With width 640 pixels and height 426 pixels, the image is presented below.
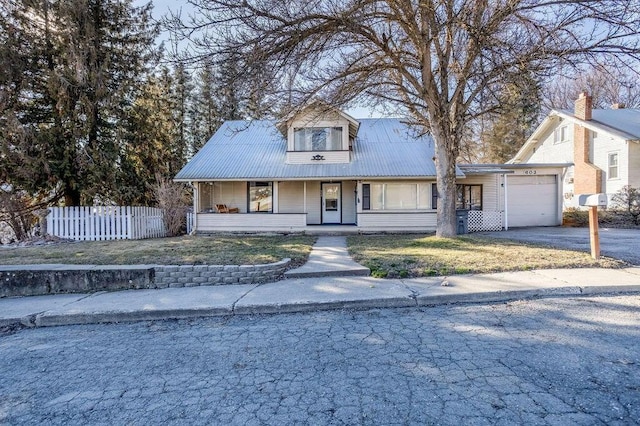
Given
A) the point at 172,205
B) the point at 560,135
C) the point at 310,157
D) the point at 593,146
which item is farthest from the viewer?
the point at 560,135

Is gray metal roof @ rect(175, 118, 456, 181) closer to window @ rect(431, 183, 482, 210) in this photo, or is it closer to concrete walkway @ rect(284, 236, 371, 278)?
window @ rect(431, 183, 482, 210)

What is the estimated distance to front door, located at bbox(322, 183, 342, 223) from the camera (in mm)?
17531

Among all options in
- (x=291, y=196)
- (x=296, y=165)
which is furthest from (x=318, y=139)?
(x=291, y=196)

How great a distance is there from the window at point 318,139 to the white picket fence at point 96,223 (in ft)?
24.9

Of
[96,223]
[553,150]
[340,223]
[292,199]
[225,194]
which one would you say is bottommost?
[340,223]

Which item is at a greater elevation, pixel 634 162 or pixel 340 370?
pixel 634 162

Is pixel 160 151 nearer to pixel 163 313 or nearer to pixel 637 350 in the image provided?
pixel 163 313

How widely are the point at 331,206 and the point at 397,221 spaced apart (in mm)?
3565

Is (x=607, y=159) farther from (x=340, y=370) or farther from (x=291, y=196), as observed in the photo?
(x=340, y=370)

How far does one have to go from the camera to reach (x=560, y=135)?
905 inches

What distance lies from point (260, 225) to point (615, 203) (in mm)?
17896

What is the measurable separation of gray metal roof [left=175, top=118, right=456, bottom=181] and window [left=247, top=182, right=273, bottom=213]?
117 centimetres

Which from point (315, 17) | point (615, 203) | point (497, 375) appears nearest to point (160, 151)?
point (315, 17)

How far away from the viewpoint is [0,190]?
13.5m
